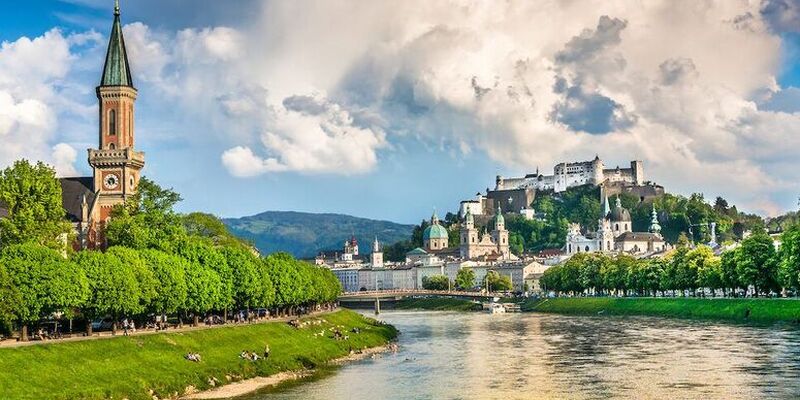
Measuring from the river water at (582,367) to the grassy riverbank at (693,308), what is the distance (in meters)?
6.83

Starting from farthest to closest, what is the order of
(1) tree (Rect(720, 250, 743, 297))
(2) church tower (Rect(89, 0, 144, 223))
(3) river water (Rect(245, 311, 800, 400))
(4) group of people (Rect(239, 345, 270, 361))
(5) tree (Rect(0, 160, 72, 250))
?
1. (1) tree (Rect(720, 250, 743, 297))
2. (2) church tower (Rect(89, 0, 144, 223))
3. (5) tree (Rect(0, 160, 72, 250))
4. (4) group of people (Rect(239, 345, 270, 361))
5. (3) river water (Rect(245, 311, 800, 400))

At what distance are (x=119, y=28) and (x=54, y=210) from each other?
1227 inches

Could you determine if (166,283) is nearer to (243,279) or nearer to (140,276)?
(140,276)

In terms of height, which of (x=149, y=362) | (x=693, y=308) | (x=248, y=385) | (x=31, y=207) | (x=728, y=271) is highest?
(x=31, y=207)

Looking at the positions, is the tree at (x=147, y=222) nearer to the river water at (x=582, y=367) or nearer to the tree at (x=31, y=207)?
the tree at (x=31, y=207)

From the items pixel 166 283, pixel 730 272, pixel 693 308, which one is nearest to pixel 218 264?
pixel 166 283

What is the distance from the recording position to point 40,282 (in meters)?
70.5

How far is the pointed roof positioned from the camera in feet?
389

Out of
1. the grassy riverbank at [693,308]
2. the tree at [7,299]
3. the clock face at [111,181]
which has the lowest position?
the grassy riverbank at [693,308]

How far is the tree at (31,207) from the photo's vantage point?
3474 inches

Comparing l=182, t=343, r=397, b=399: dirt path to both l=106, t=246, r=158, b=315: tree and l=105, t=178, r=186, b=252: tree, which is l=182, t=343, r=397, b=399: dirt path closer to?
l=106, t=246, r=158, b=315: tree

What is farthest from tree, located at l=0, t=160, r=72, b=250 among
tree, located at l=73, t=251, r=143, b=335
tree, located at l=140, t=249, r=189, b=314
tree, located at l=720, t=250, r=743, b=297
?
tree, located at l=720, t=250, r=743, b=297

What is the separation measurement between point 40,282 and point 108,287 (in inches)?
240

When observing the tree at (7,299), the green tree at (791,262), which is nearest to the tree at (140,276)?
the tree at (7,299)
